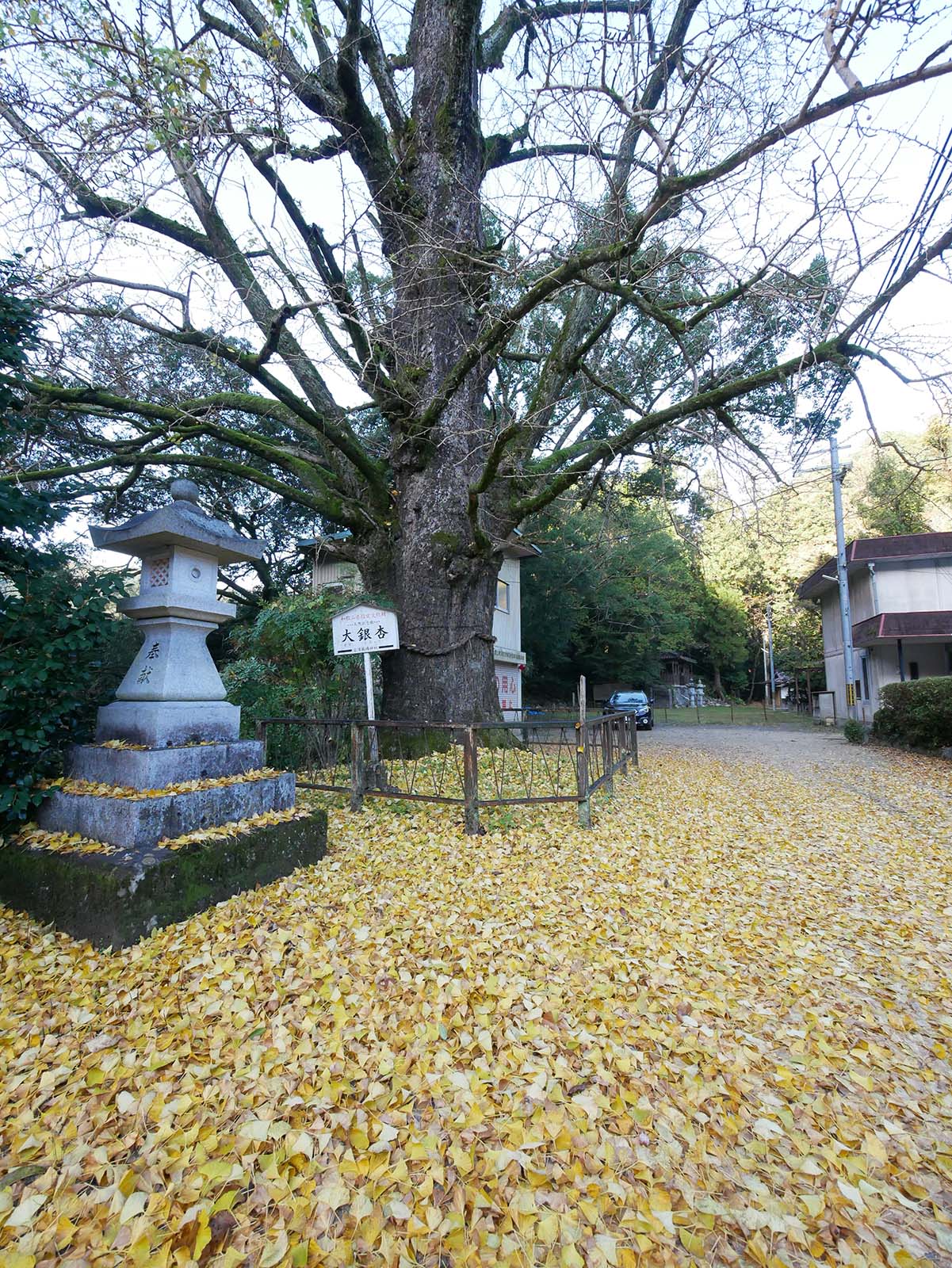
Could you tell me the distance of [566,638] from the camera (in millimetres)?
23438

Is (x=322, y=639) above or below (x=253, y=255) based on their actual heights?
below

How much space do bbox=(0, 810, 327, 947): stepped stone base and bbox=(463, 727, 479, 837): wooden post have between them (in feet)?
5.63

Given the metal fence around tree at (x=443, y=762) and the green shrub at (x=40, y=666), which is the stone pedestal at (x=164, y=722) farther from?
the metal fence around tree at (x=443, y=762)

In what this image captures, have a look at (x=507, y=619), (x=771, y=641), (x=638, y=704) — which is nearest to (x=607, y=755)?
(x=507, y=619)

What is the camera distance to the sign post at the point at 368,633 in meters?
5.85

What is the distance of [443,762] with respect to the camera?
6.30 meters

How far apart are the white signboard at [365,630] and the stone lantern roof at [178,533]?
1.48 metres

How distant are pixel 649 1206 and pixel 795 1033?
48.8 inches

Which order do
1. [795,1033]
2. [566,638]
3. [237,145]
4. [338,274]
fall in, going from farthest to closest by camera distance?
[566,638] → [338,274] → [237,145] → [795,1033]

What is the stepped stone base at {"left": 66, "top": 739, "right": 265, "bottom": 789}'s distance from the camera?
3695 millimetres

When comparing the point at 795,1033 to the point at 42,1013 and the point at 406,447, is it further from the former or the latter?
the point at 406,447

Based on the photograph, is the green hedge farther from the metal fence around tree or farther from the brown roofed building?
the metal fence around tree

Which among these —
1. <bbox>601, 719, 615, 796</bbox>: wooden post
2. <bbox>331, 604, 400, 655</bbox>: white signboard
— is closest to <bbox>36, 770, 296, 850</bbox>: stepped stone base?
<bbox>331, 604, 400, 655</bbox>: white signboard

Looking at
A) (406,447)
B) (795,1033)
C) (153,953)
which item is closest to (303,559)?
(406,447)
